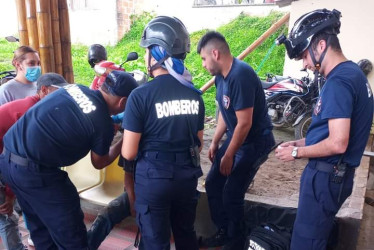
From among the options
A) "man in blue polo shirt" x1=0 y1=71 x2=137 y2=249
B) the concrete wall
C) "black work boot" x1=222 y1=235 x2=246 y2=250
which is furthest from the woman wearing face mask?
the concrete wall

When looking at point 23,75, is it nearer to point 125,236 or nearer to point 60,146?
point 60,146

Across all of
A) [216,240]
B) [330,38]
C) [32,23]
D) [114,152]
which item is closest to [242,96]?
[330,38]

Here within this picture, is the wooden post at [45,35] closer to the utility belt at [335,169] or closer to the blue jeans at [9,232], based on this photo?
the blue jeans at [9,232]

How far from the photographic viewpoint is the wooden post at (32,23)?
3.82m

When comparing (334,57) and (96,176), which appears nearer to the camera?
(334,57)

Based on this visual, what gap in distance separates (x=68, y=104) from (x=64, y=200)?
2.11ft

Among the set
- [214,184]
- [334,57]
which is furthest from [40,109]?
[334,57]

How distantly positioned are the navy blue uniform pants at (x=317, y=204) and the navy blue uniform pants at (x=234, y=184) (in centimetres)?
71

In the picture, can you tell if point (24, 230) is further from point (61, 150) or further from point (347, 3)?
point (347, 3)

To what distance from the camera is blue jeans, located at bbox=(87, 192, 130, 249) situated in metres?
2.85

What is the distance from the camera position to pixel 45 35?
3.84 m

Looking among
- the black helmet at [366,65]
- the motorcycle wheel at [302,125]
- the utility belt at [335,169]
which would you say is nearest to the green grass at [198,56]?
the motorcycle wheel at [302,125]

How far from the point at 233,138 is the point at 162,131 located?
747mm

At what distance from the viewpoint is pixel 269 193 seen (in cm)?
392
